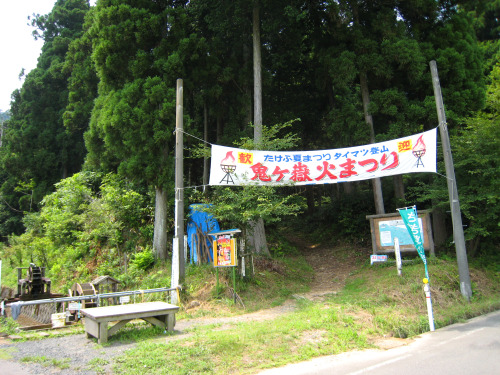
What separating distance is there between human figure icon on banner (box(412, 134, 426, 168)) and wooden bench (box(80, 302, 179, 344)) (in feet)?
25.7

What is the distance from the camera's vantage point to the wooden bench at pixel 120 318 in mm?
6278

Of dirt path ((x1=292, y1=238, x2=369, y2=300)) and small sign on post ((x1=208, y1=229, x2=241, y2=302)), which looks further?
dirt path ((x1=292, y1=238, x2=369, y2=300))

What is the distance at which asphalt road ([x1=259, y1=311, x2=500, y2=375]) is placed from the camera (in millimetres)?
5117

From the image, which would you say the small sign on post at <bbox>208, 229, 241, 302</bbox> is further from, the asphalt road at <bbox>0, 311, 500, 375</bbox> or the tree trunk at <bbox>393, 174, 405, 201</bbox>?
the tree trunk at <bbox>393, 174, 405, 201</bbox>

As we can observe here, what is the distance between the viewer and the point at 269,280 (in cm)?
1141

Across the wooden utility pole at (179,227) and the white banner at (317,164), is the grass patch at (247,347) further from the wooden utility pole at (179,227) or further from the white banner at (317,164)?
the white banner at (317,164)

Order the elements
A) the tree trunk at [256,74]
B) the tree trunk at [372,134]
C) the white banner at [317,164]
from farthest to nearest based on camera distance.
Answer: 1. the tree trunk at [256,74]
2. the tree trunk at [372,134]
3. the white banner at [317,164]

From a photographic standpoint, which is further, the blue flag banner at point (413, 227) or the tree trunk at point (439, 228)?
the tree trunk at point (439, 228)

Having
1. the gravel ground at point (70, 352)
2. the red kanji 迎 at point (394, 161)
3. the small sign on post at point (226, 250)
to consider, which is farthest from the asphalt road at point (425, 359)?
the red kanji 迎 at point (394, 161)

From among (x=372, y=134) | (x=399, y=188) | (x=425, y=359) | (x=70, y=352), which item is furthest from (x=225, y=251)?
(x=399, y=188)

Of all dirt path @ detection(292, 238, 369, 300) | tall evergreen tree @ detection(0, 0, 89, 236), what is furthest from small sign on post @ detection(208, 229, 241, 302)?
tall evergreen tree @ detection(0, 0, 89, 236)

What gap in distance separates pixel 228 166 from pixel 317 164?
9.36 feet

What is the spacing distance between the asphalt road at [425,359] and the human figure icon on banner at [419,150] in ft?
16.1

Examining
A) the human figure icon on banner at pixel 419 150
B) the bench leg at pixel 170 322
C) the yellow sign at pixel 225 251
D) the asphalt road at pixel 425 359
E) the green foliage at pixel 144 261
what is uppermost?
the human figure icon on banner at pixel 419 150
